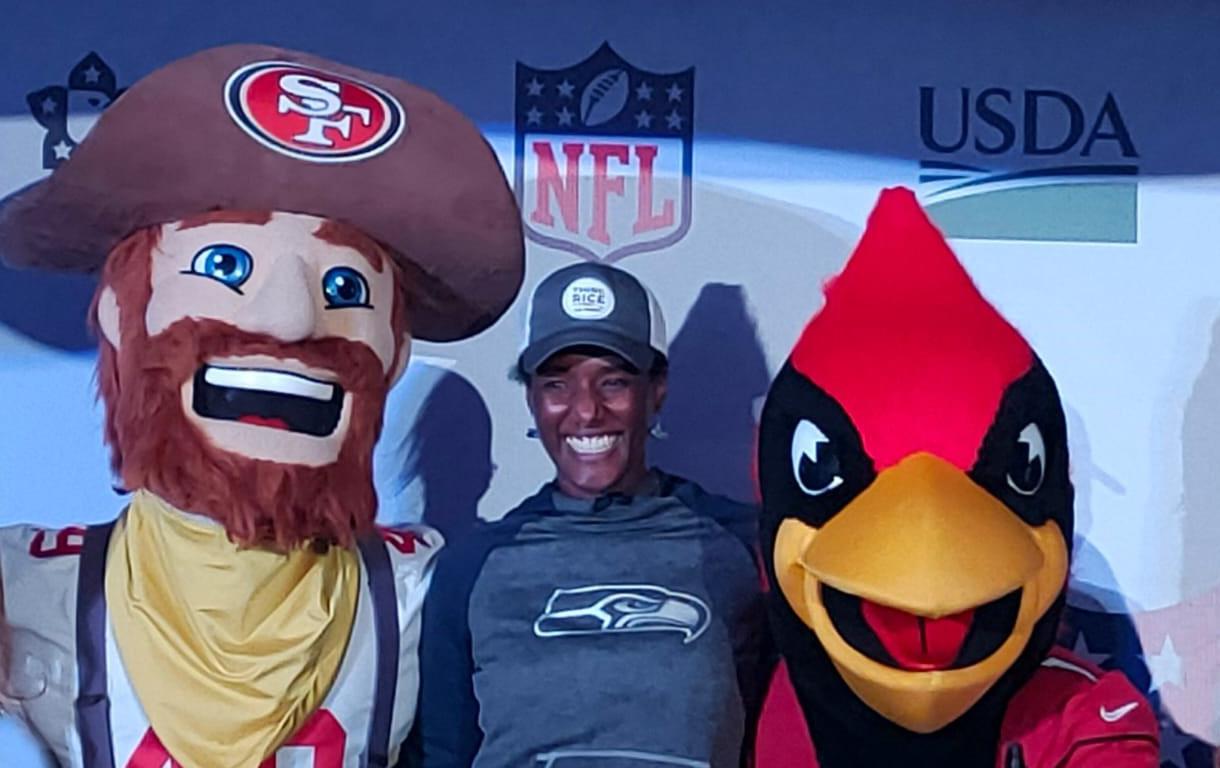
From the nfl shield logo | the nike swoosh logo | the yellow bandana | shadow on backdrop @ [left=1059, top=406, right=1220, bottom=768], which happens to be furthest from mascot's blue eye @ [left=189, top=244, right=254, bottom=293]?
shadow on backdrop @ [left=1059, top=406, right=1220, bottom=768]

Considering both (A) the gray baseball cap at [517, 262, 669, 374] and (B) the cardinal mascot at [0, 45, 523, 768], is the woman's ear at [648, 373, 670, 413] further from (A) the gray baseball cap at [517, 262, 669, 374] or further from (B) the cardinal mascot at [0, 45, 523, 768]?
(B) the cardinal mascot at [0, 45, 523, 768]

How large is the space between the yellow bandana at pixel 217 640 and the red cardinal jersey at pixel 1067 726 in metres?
0.30

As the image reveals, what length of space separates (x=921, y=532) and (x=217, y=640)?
44 centimetres

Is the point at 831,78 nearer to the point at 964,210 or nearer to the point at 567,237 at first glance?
the point at 964,210

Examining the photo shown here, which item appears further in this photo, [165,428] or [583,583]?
[583,583]

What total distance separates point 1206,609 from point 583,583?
23.6 inches

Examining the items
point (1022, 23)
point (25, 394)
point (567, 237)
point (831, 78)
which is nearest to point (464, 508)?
point (567, 237)

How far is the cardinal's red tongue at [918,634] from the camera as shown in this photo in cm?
90

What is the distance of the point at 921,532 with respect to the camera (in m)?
0.88

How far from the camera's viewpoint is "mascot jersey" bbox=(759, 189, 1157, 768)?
0.89 m

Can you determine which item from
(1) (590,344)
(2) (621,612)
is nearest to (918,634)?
(2) (621,612)

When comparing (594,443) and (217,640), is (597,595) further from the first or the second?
(217,640)

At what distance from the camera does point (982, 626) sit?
91 cm

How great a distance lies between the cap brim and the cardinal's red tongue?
308mm
